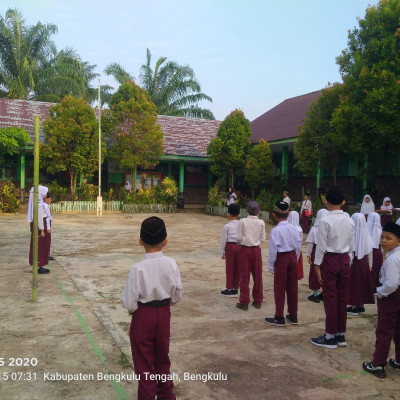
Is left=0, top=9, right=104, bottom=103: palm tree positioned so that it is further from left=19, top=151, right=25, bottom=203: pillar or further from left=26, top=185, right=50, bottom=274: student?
left=26, top=185, right=50, bottom=274: student

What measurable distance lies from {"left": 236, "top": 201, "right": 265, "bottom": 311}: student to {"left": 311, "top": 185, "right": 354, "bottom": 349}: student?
4.12ft

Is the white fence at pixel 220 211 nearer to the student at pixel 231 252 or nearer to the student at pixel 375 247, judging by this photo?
the student at pixel 375 247

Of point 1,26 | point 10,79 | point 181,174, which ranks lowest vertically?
point 181,174

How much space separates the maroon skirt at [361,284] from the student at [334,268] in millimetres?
1205

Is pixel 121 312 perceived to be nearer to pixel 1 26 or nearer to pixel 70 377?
pixel 70 377

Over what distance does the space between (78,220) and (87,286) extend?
406 inches

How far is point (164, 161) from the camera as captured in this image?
23812 mm

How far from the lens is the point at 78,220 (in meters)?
16.1

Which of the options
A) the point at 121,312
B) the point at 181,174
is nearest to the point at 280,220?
the point at 121,312

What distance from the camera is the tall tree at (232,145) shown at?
63.7 ft

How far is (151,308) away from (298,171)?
710 inches

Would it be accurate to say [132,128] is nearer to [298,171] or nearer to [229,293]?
[298,171]

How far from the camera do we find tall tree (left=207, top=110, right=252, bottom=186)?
1942 centimetres

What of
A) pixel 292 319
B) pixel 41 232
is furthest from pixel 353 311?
pixel 41 232
